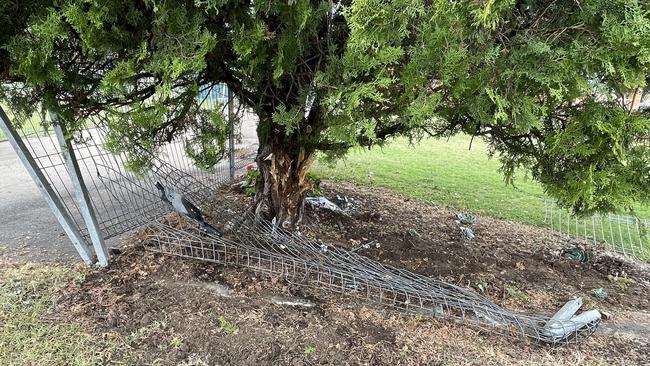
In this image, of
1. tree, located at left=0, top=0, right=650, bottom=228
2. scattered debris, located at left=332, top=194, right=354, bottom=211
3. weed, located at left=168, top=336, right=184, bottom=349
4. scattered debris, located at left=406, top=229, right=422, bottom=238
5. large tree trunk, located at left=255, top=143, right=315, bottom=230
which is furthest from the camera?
scattered debris, located at left=332, top=194, right=354, bottom=211

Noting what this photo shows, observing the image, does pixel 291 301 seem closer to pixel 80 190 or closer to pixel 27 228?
pixel 80 190

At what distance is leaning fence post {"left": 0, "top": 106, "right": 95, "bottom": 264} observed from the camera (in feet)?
9.60

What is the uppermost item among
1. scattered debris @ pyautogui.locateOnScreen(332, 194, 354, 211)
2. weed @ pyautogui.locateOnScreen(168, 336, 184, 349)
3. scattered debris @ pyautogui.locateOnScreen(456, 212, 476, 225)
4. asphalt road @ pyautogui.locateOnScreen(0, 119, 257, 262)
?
asphalt road @ pyautogui.locateOnScreen(0, 119, 257, 262)

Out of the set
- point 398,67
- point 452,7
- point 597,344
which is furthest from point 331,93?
point 597,344

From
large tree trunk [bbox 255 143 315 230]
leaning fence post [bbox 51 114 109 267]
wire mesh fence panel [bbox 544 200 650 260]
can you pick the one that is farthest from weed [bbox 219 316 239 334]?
wire mesh fence panel [bbox 544 200 650 260]

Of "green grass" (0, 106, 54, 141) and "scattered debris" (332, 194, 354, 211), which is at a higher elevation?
"green grass" (0, 106, 54, 141)

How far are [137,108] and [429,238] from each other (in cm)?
346

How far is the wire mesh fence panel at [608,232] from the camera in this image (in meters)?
5.38

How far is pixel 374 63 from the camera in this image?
6.69 feet

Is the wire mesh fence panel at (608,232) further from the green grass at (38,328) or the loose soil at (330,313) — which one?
the green grass at (38,328)

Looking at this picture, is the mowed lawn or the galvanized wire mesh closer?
the galvanized wire mesh

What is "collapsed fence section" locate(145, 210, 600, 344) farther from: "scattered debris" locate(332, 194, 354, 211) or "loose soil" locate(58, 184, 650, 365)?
"scattered debris" locate(332, 194, 354, 211)

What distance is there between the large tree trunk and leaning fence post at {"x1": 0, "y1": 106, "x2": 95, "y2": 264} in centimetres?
149

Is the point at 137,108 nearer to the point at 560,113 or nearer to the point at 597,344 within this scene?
the point at 560,113
